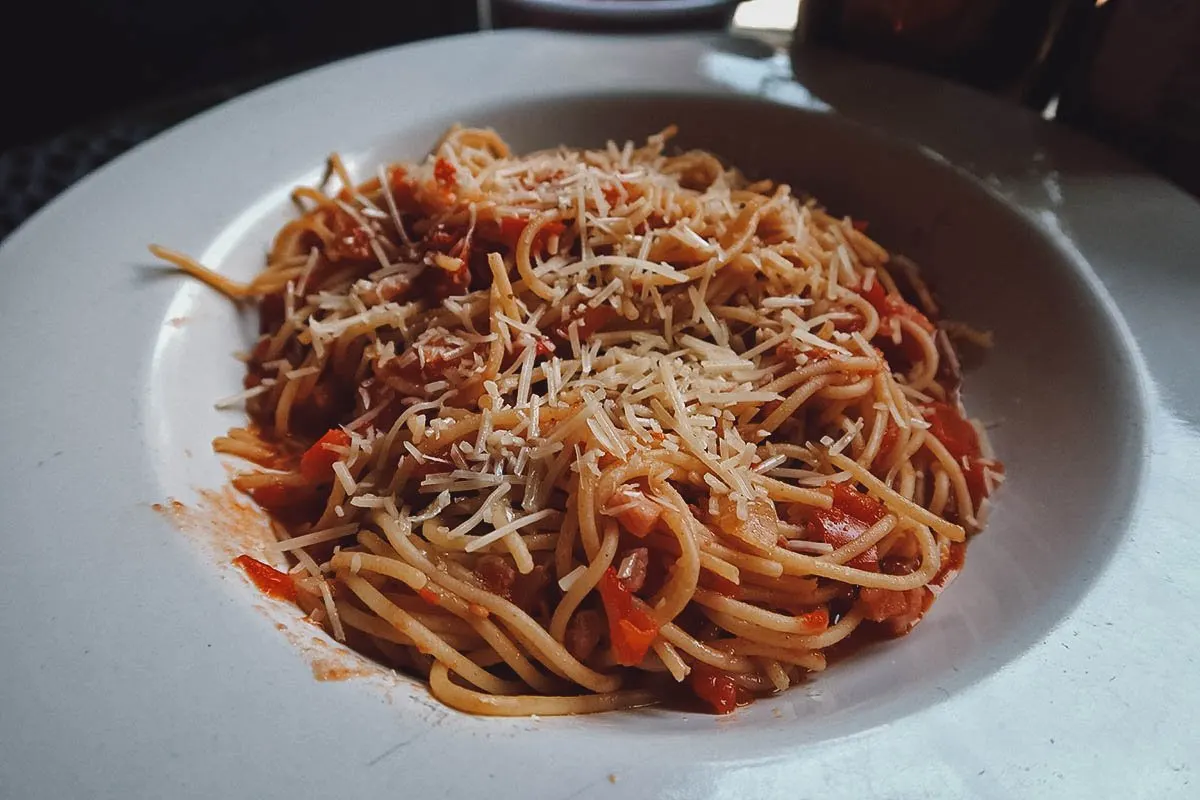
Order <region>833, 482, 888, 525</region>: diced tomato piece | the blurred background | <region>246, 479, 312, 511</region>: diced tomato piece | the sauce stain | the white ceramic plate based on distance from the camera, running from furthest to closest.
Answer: the blurred background
<region>246, 479, 312, 511</region>: diced tomato piece
<region>833, 482, 888, 525</region>: diced tomato piece
the sauce stain
the white ceramic plate

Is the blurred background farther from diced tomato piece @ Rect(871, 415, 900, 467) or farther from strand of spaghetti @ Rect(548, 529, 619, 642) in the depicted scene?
strand of spaghetti @ Rect(548, 529, 619, 642)

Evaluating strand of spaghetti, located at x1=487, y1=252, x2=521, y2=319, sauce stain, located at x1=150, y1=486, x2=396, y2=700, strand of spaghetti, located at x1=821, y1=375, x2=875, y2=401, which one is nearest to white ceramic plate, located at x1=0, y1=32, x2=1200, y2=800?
sauce stain, located at x1=150, y1=486, x2=396, y2=700

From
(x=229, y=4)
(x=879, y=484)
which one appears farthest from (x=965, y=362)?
(x=229, y=4)

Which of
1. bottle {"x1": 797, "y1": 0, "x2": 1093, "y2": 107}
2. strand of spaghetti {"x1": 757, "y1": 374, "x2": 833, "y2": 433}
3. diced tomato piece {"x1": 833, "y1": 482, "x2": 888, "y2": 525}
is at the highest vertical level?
bottle {"x1": 797, "y1": 0, "x2": 1093, "y2": 107}

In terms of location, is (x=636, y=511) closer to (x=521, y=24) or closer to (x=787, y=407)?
(x=787, y=407)

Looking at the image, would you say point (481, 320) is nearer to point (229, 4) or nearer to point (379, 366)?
point (379, 366)

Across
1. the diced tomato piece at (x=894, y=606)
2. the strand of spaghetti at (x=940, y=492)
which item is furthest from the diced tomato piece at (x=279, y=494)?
the strand of spaghetti at (x=940, y=492)

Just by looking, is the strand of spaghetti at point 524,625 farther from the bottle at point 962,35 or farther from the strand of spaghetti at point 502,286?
the bottle at point 962,35
